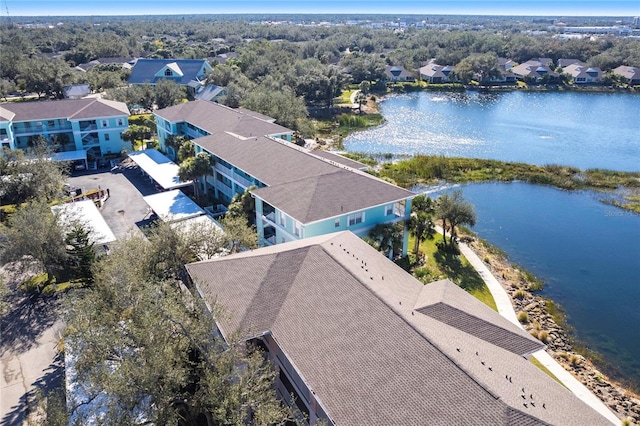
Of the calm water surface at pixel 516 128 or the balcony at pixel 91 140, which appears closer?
the balcony at pixel 91 140

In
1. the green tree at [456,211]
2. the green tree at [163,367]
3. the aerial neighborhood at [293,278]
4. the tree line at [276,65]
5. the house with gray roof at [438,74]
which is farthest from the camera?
the house with gray roof at [438,74]

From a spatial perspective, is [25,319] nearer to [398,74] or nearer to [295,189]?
[295,189]

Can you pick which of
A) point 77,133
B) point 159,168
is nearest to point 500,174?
point 159,168

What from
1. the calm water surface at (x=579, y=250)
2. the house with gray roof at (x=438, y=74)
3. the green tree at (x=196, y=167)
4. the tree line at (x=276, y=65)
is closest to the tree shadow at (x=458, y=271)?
the calm water surface at (x=579, y=250)

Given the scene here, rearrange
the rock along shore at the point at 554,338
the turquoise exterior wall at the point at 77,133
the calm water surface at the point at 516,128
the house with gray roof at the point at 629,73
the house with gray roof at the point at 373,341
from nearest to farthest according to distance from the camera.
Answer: the house with gray roof at the point at 373,341
the rock along shore at the point at 554,338
the turquoise exterior wall at the point at 77,133
the calm water surface at the point at 516,128
the house with gray roof at the point at 629,73

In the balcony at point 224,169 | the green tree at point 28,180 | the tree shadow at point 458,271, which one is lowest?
the tree shadow at point 458,271

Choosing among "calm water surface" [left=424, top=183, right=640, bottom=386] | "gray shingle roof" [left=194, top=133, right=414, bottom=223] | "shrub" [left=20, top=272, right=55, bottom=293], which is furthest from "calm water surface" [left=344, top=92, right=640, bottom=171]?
"shrub" [left=20, top=272, right=55, bottom=293]

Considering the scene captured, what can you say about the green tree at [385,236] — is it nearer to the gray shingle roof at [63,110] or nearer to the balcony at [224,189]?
the balcony at [224,189]
